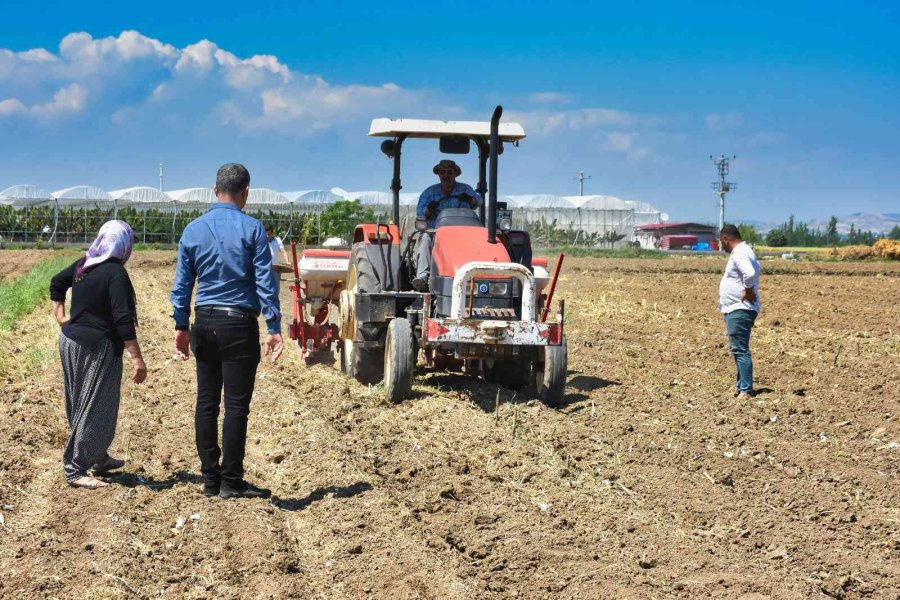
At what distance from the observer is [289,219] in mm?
39812

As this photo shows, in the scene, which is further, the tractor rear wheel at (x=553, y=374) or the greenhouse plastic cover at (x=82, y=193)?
the greenhouse plastic cover at (x=82, y=193)

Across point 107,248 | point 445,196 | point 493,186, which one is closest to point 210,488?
point 107,248

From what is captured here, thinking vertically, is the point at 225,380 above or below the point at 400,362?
above

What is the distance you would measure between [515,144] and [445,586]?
18.0ft

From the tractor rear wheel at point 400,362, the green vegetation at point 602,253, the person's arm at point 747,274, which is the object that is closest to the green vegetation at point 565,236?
the green vegetation at point 602,253

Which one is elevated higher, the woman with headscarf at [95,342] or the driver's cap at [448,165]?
the driver's cap at [448,165]

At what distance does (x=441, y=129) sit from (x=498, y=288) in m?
1.84

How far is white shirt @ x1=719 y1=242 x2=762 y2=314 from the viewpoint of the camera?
8742 mm

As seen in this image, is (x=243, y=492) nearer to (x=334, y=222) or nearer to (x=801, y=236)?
(x=334, y=222)

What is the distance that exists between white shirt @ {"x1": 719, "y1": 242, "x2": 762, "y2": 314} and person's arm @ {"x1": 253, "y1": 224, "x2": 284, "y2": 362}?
4.75 metres

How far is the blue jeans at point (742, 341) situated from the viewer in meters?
8.82

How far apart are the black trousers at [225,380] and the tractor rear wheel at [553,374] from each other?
2952mm

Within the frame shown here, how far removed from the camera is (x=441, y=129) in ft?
28.9

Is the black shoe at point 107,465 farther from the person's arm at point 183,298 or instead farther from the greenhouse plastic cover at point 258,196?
the greenhouse plastic cover at point 258,196
